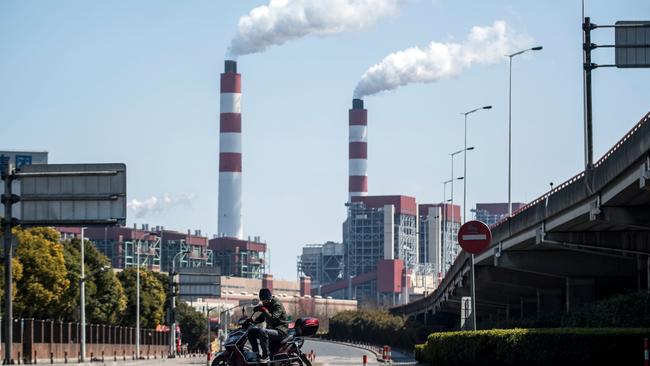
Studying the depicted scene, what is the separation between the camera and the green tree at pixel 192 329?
157m

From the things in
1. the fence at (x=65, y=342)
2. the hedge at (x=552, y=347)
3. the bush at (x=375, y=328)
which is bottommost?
the bush at (x=375, y=328)

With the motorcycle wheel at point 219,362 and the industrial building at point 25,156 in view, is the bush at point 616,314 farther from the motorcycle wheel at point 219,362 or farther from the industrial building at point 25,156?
the industrial building at point 25,156

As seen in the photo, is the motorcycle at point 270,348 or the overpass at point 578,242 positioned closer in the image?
the motorcycle at point 270,348

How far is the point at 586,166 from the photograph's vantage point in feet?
151

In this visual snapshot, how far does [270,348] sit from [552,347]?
960cm

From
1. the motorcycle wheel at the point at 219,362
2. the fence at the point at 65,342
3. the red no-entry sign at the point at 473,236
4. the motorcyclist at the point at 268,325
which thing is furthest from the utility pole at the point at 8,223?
the fence at the point at 65,342

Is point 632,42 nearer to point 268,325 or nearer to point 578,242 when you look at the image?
point 578,242

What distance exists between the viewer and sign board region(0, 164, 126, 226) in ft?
129

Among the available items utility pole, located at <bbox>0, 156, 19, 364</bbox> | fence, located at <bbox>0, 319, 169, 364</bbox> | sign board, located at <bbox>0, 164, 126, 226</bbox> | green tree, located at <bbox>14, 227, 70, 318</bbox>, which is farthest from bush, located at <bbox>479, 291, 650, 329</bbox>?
green tree, located at <bbox>14, 227, 70, 318</bbox>

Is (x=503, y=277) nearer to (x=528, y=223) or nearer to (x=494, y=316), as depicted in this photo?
(x=528, y=223)

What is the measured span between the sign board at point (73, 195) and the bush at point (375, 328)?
3432 inches

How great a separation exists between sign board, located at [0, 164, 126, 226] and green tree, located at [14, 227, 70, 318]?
35.2m

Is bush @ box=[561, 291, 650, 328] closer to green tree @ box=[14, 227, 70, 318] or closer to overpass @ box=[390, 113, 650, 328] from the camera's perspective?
overpass @ box=[390, 113, 650, 328]

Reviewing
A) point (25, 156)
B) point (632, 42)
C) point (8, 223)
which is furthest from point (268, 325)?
point (25, 156)
